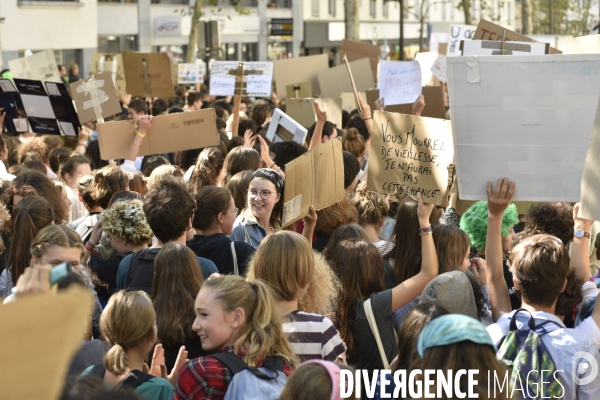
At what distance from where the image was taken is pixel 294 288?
3.60m

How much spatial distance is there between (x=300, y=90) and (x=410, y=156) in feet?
22.6

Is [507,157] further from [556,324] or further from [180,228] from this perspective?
[180,228]

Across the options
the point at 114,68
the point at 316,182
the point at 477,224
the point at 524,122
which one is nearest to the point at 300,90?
the point at 114,68

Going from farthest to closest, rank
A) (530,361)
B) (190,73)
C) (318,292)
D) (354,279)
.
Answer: (190,73) < (354,279) < (318,292) < (530,361)

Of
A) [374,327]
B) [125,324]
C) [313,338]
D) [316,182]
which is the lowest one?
[374,327]

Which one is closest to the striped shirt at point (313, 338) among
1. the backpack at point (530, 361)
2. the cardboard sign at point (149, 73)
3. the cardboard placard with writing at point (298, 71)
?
the backpack at point (530, 361)

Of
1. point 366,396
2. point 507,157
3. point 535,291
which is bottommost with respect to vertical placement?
point 366,396

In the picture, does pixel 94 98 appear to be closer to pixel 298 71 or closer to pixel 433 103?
pixel 433 103

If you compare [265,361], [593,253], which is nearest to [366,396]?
[265,361]

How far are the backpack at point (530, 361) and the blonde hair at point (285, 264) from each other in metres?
0.88

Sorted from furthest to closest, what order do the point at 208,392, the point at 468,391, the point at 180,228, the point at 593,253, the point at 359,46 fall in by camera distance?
the point at 359,46
the point at 593,253
the point at 180,228
the point at 208,392
the point at 468,391

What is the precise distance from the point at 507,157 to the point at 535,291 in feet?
2.53

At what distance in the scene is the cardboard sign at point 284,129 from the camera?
8.21 m

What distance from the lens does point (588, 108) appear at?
3848mm
